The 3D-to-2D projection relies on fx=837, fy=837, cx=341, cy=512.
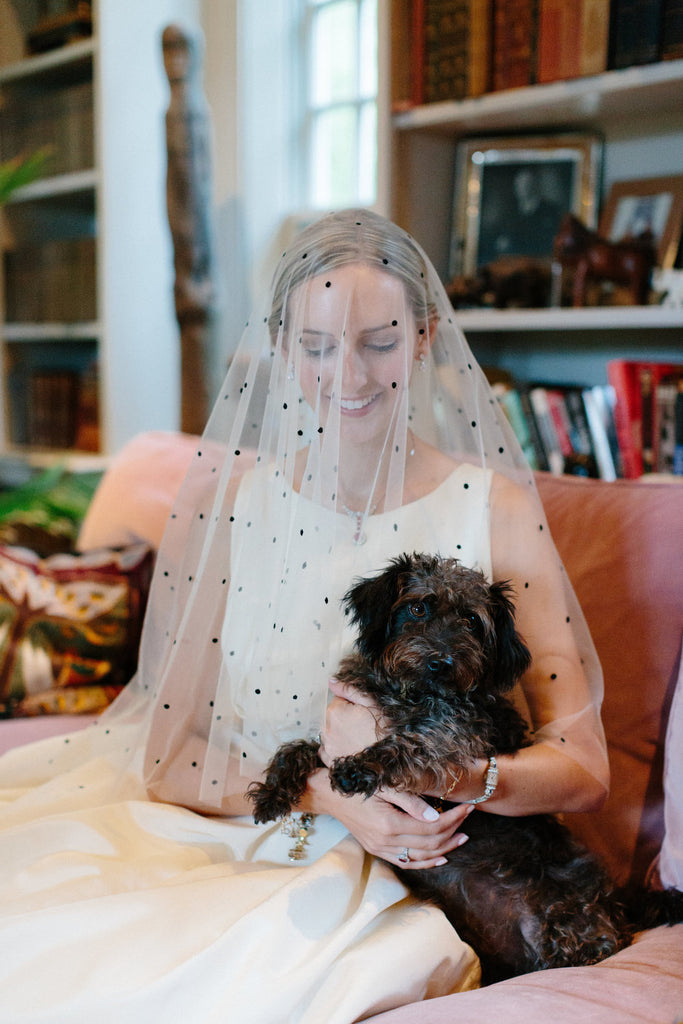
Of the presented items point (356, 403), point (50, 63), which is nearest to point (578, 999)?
point (356, 403)

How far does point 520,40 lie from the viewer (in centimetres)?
212

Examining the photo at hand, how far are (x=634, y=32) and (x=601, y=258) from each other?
50 centimetres

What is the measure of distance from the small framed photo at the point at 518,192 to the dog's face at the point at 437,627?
4.86 ft

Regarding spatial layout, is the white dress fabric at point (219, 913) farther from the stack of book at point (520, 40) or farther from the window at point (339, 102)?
the window at point (339, 102)

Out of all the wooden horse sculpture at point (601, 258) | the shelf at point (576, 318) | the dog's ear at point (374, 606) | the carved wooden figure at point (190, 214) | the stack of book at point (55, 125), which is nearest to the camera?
the dog's ear at point (374, 606)

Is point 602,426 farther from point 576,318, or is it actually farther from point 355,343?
point 355,343

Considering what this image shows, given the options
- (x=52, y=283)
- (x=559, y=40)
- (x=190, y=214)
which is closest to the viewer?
(x=559, y=40)

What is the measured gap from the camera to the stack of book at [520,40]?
191cm

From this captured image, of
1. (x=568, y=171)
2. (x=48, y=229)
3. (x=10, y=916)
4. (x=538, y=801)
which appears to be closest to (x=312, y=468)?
(x=538, y=801)

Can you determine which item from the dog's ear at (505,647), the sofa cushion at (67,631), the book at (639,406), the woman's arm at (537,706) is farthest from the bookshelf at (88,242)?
the dog's ear at (505,647)

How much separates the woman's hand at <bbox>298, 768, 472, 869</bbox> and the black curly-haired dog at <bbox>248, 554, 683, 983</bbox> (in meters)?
0.03

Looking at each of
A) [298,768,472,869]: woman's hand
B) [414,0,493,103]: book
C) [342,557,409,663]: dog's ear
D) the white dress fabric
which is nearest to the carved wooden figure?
[414,0,493,103]: book

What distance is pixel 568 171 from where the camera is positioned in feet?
7.73

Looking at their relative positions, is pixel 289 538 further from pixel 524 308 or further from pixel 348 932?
pixel 524 308
